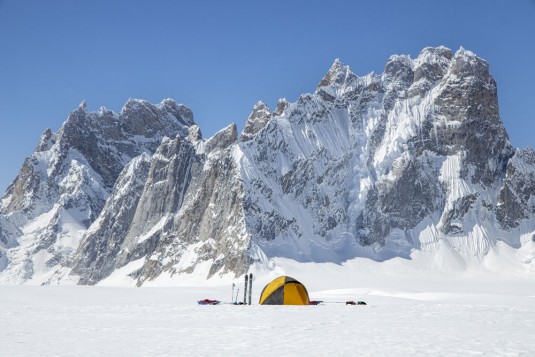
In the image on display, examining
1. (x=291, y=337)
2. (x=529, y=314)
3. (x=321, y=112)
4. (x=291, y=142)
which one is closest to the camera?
(x=291, y=337)

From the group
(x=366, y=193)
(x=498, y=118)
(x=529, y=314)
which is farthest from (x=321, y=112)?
(x=529, y=314)

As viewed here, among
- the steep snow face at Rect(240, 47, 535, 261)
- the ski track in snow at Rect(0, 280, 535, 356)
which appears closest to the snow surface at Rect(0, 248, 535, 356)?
the ski track in snow at Rect(0, 280, 535, 356)

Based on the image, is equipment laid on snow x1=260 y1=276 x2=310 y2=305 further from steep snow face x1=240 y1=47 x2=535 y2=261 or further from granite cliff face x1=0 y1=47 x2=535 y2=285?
steep snow face x1=240 y1=47 x2=535 y2=261

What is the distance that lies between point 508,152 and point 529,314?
556ft

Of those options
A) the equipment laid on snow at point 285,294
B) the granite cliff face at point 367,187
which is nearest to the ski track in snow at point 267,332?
the equipment laid on snow at point 285,294

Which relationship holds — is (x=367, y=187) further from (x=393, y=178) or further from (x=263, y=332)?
(x=263, y=332)

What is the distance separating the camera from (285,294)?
1593 inches

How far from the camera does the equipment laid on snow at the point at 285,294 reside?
132 ft

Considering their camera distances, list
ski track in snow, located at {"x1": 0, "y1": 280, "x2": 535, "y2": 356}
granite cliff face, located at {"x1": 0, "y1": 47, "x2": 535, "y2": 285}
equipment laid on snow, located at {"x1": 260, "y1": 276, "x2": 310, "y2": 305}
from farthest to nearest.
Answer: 1. granite cliff face, located at {"x1": 0, "y1": 47, "x2": 535, "y2": 285}
2. equipment laid on snow, located at {"x1": 260, "y1": 276, "x2": 310, "y2": 305}
3. ski track in snow, located at {"x1": 0, "y1": 280, "x2": 535, "y2": 356}

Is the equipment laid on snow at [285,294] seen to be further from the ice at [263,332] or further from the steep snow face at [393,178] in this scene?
the steep snow face at [393,178]

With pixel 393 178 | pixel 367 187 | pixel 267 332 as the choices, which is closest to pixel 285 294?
pixel 267 332

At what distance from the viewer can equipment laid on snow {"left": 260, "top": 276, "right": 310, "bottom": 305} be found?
132 ft

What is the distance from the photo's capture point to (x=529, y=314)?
27719 millimetres

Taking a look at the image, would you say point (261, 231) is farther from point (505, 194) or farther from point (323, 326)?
point (323, 326)
